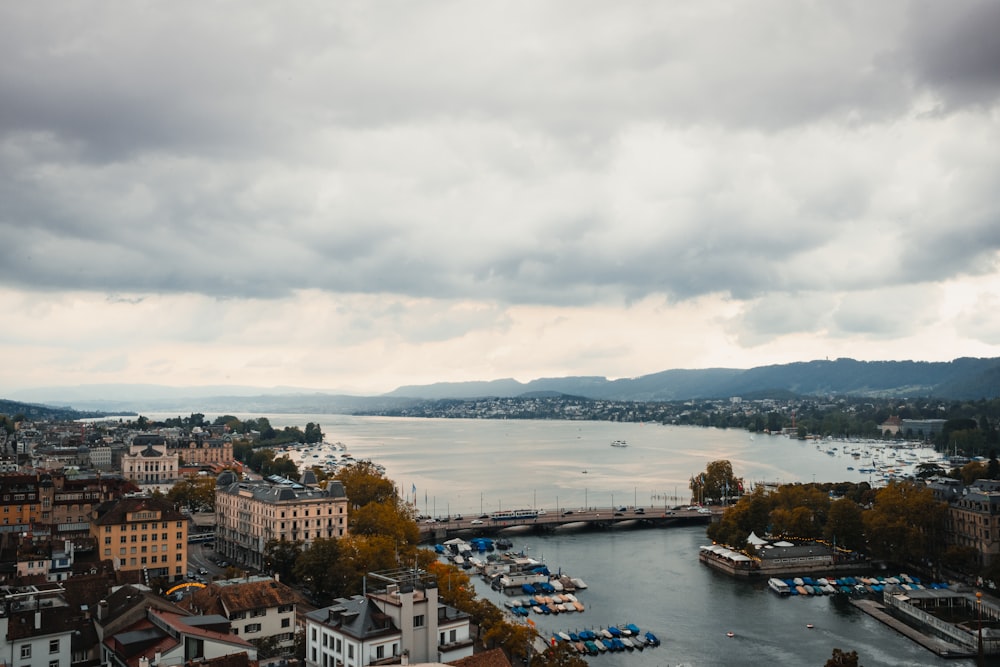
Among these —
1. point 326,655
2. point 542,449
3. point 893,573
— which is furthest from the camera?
point 542,449

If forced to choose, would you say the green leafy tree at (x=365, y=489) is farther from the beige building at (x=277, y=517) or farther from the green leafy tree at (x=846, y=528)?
the green leafy tree at (x=846, y=528)

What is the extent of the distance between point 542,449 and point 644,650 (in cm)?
11078

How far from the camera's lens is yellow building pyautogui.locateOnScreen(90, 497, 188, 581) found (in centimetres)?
3238

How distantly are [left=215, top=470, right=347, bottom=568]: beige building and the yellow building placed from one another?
181 inches

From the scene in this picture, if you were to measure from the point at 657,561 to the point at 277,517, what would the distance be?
20506 millimetres

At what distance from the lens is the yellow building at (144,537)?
3238 centimetres

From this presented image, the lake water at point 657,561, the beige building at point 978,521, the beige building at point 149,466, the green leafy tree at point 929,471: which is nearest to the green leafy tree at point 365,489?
the lake water at point 657,561

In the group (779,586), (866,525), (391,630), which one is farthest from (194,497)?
(866,525)

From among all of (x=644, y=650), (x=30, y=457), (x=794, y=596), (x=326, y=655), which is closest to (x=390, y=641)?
(x=326, y=655)

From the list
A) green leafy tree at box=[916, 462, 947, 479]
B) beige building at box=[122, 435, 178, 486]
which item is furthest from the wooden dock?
beige building at box=[122, 435, 178, 486]

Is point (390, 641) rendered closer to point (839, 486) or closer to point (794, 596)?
point (794, 596)

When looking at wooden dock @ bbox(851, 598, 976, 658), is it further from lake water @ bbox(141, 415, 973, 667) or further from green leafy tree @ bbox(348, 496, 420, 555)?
green leafy tree @ bbox(348, 496, 420, 555)

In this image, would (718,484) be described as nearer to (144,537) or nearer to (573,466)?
(573,466)

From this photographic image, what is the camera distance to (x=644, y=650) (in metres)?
29.8
